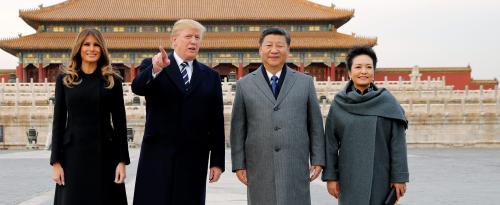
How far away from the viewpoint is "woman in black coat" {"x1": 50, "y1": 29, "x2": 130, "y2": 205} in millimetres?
4922

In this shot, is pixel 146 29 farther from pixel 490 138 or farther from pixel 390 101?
pixel 390 101

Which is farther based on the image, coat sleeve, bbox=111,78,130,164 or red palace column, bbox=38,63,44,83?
red palace column, bbox=38,63,44,83

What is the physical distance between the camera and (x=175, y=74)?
16.2 feet

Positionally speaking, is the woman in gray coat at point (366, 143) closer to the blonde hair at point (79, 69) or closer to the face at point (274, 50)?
the face at point (274, 50)

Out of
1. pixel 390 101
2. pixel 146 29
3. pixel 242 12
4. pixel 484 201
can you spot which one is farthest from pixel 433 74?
pixel 390 101

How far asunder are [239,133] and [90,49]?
1.31 meters

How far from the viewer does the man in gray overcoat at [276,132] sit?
495cm

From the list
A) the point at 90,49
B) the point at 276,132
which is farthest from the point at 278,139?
the point at 90,49

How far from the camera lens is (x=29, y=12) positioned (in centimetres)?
3909

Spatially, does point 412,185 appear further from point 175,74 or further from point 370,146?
point 175,74

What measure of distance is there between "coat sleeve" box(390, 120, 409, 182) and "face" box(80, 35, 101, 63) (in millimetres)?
2315

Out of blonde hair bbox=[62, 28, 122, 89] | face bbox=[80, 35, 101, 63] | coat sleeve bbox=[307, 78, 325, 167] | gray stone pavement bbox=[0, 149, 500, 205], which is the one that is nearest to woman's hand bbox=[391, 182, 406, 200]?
coat sleeve bbox=[307, 78, 325, 167]

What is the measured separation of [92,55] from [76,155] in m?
0.78

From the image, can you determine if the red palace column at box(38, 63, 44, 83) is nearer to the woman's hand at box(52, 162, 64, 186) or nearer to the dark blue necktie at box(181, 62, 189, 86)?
the woman's hand at box(52, 162, 64, 186)
